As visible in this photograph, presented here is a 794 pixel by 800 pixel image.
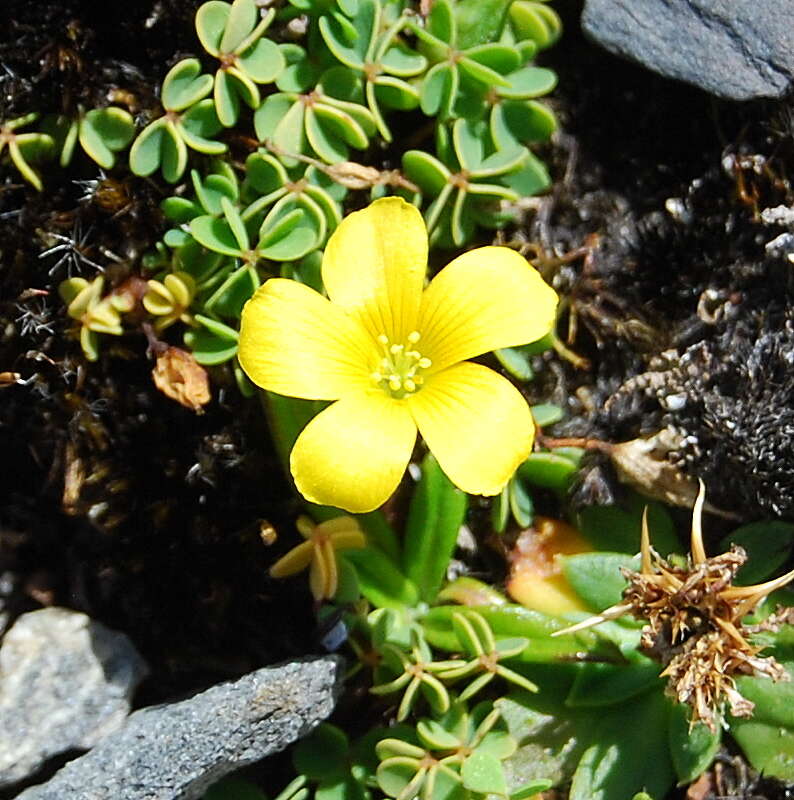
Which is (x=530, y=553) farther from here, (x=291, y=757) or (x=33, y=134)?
(x=33, y=134)

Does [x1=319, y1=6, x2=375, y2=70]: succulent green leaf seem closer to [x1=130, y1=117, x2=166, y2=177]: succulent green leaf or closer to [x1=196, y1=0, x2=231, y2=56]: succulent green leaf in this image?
[x1=196, y1=0, x2=231, y2=56]: succulent green leaf

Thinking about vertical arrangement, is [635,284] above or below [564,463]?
above

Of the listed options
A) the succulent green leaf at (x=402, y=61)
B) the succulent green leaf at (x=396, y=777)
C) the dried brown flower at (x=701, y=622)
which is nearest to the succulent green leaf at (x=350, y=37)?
the succulent green leaf at (x=402, y=61)

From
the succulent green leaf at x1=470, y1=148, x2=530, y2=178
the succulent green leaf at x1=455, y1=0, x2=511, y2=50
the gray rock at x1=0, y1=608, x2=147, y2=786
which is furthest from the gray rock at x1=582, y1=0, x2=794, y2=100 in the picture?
the gray rock at x1=0, y1=608, x2=147, y2=786

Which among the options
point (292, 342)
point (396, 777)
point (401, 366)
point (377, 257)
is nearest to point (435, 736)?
point (396, 777)

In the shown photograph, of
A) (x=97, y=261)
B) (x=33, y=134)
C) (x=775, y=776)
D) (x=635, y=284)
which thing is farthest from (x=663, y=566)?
(x=33, y=134)
